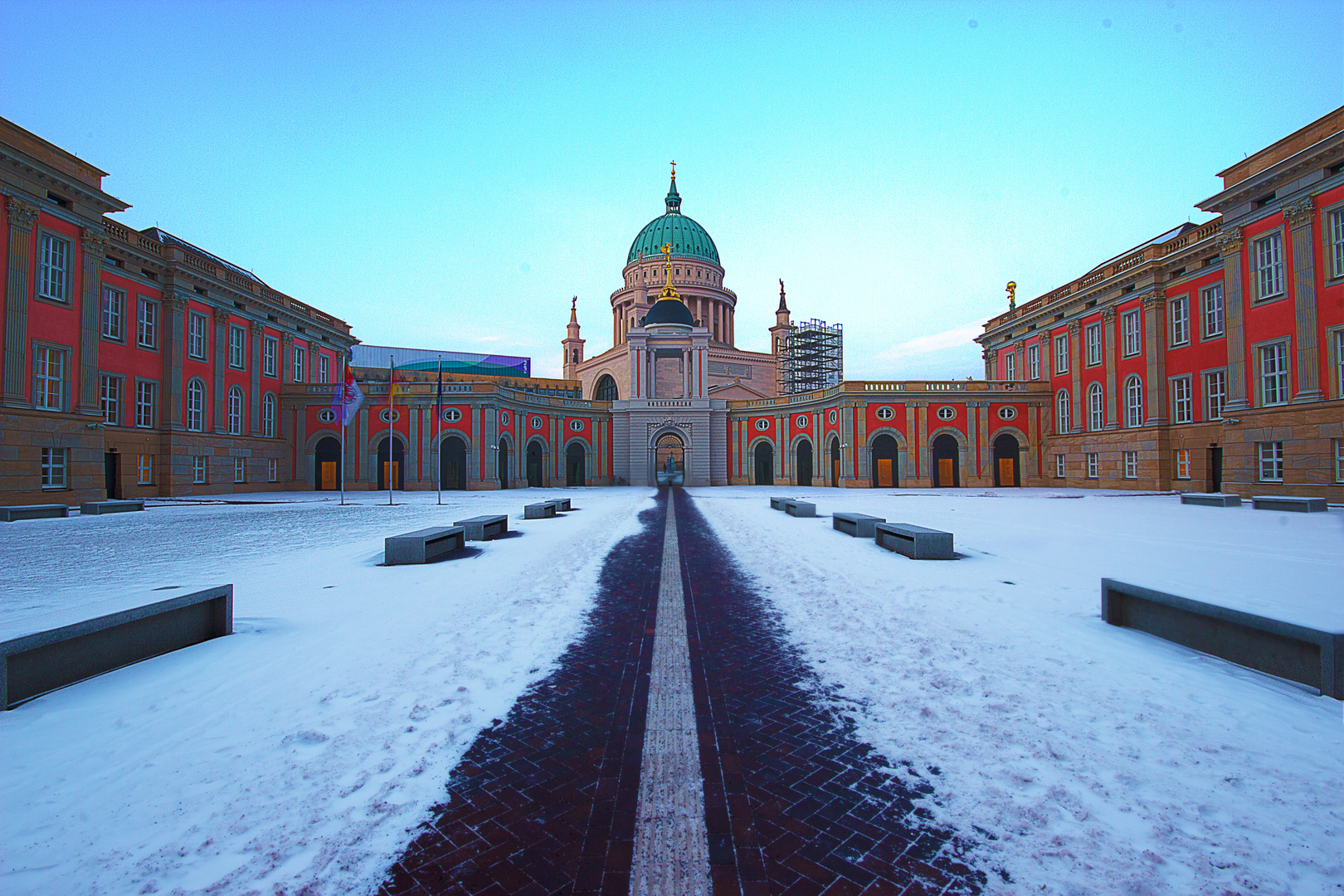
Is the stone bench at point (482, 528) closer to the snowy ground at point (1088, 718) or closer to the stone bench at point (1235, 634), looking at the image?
the snowy ground at point (1088, 718)

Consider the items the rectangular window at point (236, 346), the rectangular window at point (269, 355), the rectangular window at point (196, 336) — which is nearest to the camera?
the rectangular window at point (196, 336)

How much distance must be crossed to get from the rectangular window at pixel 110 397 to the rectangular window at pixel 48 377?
3.29 metres

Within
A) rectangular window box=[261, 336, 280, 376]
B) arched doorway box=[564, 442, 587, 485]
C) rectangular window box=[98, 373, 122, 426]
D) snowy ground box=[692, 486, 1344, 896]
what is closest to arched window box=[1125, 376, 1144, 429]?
snowy ground box=[692, 486, 1344, 896]

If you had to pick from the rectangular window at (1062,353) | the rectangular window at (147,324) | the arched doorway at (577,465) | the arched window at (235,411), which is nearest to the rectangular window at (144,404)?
the rectangular window at (147,324)

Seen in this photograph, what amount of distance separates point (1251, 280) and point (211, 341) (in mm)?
52162

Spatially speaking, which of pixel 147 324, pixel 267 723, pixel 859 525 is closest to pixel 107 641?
pixel 267 723

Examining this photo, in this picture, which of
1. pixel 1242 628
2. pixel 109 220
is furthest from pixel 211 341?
pixel 1242 628

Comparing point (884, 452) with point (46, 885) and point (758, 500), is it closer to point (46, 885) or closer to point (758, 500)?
point (758, 500)

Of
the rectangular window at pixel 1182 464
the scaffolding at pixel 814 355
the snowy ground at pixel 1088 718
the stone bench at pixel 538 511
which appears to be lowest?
the snowy ground at pixel 1088 718

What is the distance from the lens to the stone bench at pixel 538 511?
20172mm

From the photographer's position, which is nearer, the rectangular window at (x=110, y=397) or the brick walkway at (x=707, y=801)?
the brick walkway at (x=707, y=801)

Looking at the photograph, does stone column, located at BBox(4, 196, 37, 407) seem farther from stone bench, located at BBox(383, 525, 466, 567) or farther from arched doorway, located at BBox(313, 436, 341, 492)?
stone bench, located at BBox(383, 525, 466, 567)

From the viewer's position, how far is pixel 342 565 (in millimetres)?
10625

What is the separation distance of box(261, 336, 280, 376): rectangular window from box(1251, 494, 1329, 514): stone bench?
2031 inches
